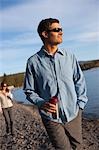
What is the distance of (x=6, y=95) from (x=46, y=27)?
8.86 metres

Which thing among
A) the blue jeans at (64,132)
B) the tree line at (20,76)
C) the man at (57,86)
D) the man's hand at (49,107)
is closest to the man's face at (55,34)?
the man at (57,86)

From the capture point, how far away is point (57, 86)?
496 cm

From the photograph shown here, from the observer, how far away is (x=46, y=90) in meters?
4.96

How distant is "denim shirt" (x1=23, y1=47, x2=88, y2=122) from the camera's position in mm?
4953

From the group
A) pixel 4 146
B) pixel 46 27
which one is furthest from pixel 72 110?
pixel 4 146

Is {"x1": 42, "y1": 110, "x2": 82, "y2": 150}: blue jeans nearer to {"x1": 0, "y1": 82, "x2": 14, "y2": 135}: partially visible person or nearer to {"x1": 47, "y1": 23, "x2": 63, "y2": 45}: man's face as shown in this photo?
{"x1": 47, "y1": 23, "x2": 63, "y2": 45}: man's face

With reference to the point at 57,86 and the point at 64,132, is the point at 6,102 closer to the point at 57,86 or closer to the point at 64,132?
the point at 64,132

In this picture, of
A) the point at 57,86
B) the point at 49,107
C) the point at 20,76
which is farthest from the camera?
the point at 20,76

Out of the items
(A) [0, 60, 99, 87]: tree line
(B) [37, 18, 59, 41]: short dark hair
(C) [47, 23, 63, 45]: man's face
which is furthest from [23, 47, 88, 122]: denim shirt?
(A) [0, 60, 99, 87]: tree line

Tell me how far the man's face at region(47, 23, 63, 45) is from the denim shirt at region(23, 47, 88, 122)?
4.4 inches

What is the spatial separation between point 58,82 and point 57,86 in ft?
0.15

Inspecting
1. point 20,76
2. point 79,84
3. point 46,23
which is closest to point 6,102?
point 46,23

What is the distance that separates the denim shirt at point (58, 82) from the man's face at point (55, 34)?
0.11 metres

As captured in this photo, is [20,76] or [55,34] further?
[20,76]
